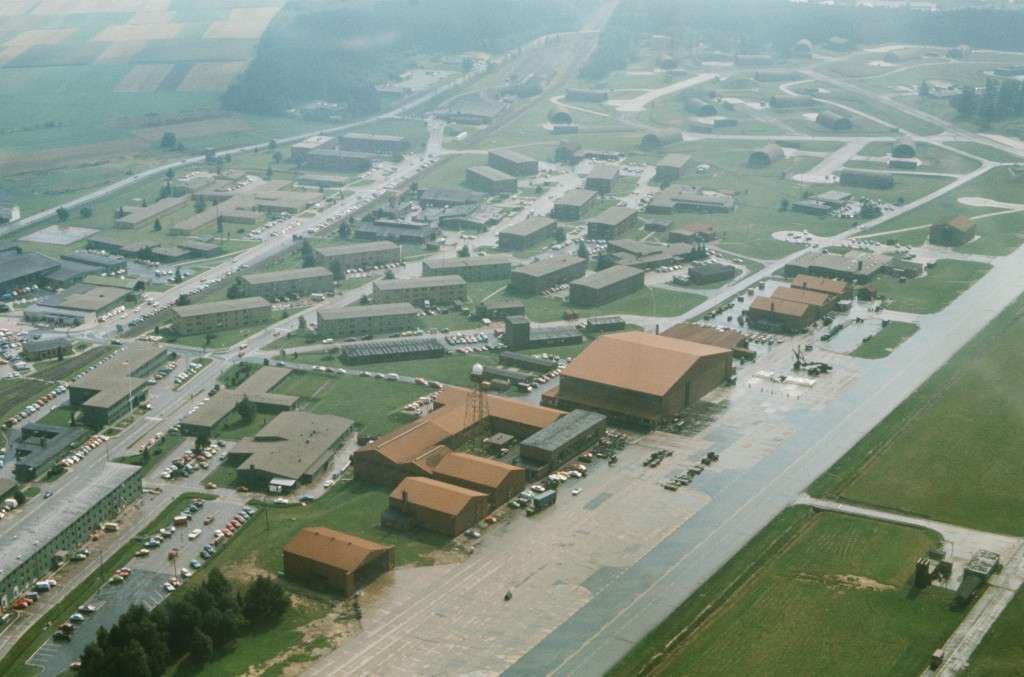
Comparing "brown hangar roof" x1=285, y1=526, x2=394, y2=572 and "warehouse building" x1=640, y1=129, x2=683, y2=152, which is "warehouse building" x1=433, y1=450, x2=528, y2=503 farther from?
"warehouse building" x1=640, y1=129, x2=683, y2=152

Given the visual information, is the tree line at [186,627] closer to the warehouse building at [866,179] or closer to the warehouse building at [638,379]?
the warehouse building at [638,379]

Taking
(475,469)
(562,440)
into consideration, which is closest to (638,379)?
(562,440)

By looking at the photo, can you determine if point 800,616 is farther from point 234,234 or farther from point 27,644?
point 234,234

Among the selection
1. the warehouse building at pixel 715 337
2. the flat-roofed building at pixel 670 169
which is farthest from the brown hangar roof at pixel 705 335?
the flat-roofed building at pixel 670 169

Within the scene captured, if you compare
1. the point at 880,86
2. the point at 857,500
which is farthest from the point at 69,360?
Answer: the point at 880,86

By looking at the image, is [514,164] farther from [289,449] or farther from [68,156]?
[289,449]

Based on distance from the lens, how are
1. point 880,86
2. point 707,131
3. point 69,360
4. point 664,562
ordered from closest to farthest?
1. point 664,562
2. point 69,360
3. point 707,131
4. point 880,86

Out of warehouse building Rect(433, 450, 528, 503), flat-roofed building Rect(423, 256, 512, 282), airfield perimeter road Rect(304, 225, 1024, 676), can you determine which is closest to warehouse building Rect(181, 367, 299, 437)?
warehouse building Rect(433, 450, 528, 503)

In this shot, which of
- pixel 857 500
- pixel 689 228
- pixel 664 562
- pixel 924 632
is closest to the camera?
pixel 924 632
